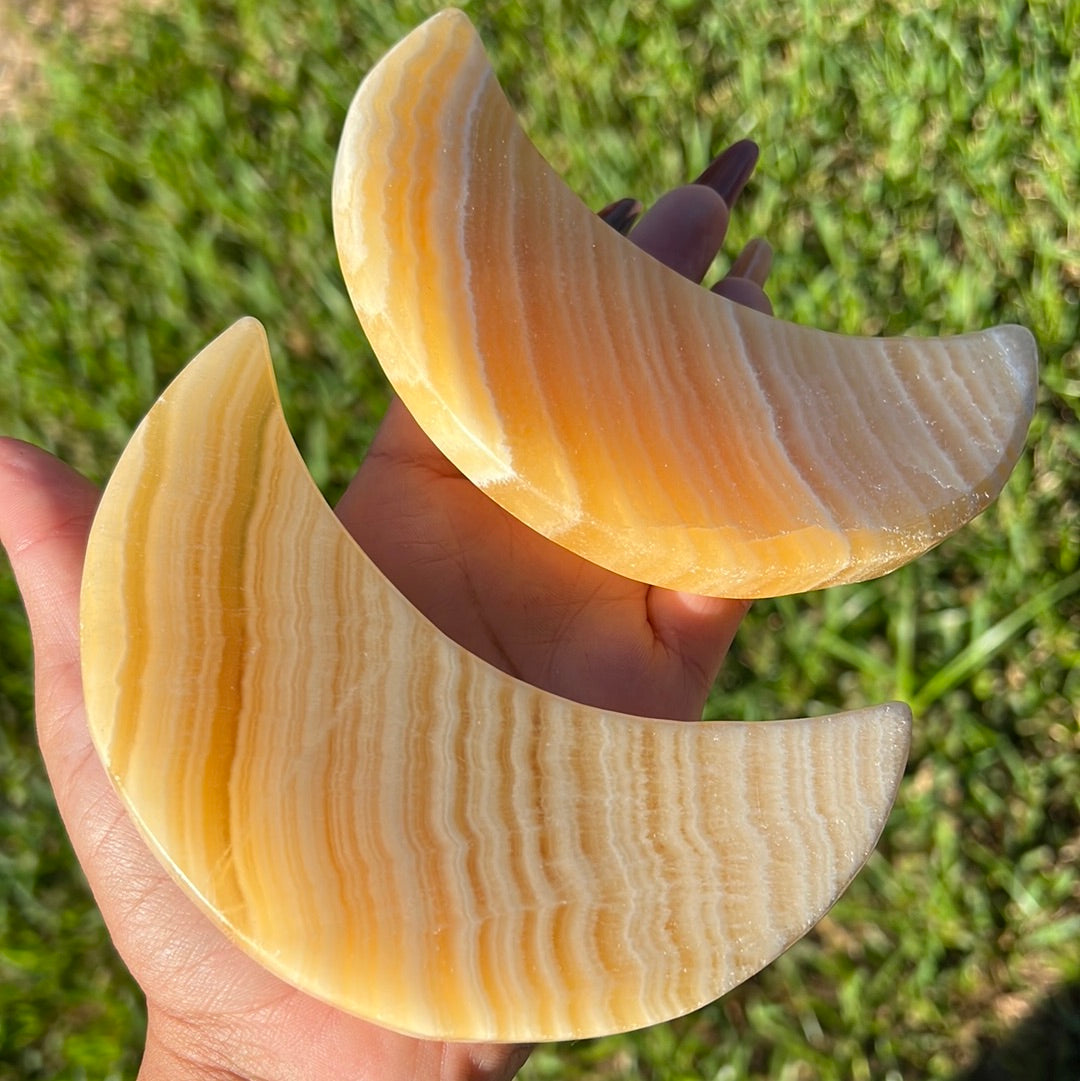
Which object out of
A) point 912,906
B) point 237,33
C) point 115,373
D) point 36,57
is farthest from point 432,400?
point 36,57

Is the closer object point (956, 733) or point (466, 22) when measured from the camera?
point (466, 22)

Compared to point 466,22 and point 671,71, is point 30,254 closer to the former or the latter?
point 466,22

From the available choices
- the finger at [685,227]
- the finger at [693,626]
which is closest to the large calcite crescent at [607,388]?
the finger at [693,626]

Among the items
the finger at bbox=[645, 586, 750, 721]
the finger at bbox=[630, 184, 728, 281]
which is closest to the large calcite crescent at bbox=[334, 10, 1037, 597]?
the finger at bbox=[645, 586, 750, 721]

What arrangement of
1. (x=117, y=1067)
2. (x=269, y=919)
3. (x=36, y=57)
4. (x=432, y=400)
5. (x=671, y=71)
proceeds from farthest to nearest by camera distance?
(x=36, y=57) → (x=671, y=71) → (x=117, y=1067) → (x=432, y=400) → (x=269, y=919)

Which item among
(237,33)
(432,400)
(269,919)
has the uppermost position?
(237,33)

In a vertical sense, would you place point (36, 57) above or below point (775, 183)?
above

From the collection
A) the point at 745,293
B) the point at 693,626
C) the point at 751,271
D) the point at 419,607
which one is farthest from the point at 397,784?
the point at 751,271
